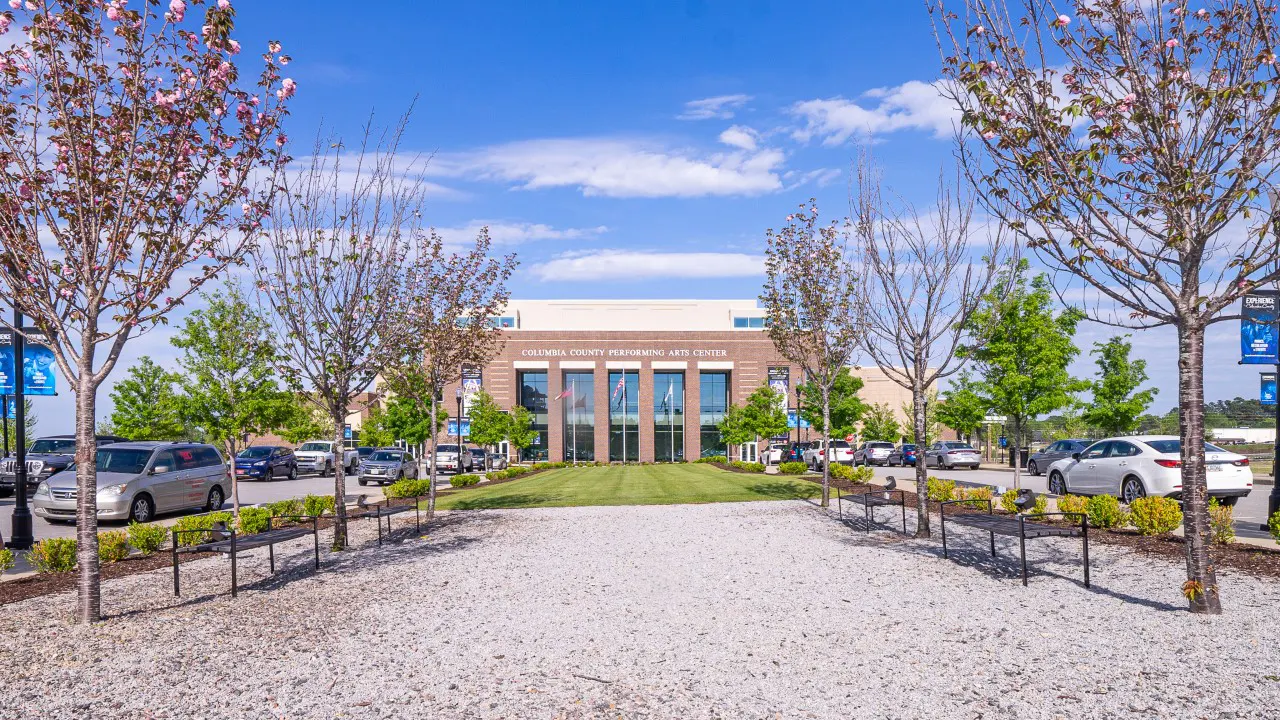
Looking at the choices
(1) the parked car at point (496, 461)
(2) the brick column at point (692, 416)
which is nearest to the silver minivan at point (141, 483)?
(1) the parked car at point (496, 461)

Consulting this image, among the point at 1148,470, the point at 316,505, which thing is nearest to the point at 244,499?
the point at 316,505

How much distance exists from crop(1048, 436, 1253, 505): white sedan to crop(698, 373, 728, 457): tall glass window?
47427 mm

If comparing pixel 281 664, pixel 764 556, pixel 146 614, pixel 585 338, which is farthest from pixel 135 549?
pixel 585 338

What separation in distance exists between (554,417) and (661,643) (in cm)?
5862

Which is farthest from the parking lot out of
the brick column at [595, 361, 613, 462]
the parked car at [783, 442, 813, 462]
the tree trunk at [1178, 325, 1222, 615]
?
the brick column at [595, 361, 613, 462]

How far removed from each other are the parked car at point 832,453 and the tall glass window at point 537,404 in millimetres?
25258

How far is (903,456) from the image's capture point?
149ft

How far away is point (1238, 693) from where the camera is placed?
4.90m

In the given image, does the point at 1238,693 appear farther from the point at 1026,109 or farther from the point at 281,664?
the point at 281,664

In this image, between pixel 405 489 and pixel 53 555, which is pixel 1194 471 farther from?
pixel 405 489

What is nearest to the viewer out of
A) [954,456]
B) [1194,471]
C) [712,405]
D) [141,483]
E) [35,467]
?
[1194,471]

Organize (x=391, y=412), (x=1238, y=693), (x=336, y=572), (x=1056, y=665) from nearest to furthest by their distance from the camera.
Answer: (x=1238, y=693) < (x=1056, y=665) < (x=336, y=572) < (x=391, y=412)

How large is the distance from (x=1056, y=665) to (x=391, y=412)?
40323 millimetres

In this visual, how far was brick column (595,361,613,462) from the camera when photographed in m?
64.3
